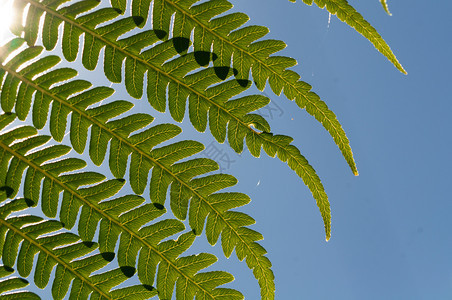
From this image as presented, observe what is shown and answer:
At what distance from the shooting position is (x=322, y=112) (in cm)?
146

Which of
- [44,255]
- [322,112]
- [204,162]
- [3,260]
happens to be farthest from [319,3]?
[3,260]

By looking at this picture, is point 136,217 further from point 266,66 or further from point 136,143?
point 266,66

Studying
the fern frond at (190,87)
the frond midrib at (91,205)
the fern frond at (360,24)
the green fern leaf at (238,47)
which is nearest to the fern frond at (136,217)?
the frond midrib at (91,205)

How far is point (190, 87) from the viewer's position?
4.60ft

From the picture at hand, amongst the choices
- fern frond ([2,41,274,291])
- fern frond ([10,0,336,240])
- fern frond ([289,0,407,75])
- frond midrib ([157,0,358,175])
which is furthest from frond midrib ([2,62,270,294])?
fern frond ([289,0,407,75])

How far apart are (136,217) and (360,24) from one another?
3.09 ft

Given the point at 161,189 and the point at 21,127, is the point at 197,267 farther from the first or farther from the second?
the point at 21,127

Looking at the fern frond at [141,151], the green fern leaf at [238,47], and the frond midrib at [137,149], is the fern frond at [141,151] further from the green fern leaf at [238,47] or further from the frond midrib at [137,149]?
the green fern leaf at [238,47]

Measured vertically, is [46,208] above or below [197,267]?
above

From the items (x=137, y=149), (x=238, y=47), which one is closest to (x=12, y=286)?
(x=137, y=149)

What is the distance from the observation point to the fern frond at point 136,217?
1.34m

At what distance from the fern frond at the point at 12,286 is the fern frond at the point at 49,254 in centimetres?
2

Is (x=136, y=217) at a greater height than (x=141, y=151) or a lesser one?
lesser

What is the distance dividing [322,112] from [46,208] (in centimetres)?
95
